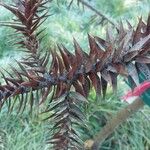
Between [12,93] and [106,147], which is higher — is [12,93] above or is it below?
above

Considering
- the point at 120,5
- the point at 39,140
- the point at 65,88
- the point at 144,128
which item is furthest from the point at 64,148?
the point at 120,5

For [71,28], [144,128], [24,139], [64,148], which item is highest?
[71,28]

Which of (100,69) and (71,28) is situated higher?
(71,28)

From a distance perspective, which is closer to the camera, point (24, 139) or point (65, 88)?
point (65, 88)

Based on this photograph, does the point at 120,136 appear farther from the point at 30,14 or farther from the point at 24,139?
the point at 30,14

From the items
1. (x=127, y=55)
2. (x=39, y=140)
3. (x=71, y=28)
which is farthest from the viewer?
(x=71, y=28)

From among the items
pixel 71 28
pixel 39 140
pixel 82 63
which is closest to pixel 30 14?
pixel 82 63

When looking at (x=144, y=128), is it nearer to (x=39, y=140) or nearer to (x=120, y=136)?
(x=120, y=136)

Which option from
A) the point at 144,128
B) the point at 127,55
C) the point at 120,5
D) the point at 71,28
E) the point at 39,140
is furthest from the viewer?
the point at 120,5

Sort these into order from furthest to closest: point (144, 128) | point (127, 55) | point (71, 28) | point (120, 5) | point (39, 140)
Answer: point (120, 5) → point (71, 28) → point (144, 128) → point (39, 140) → point (127, 55)
